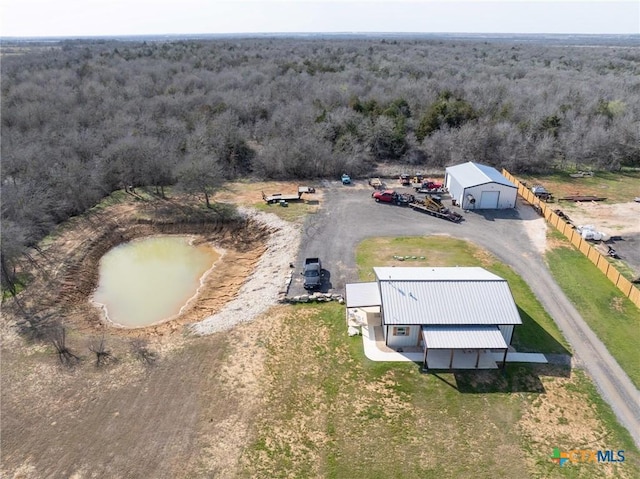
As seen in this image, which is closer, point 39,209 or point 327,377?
point 327,377

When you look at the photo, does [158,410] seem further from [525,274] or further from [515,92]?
[515,92]

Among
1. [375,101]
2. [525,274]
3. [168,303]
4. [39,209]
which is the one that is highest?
[375,101]

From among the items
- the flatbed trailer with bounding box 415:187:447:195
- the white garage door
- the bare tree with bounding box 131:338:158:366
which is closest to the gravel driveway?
the white garage door

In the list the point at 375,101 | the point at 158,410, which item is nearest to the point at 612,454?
the point at 158,410

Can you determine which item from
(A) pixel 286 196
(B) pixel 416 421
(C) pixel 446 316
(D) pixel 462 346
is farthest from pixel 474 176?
(B) pixel 416 421

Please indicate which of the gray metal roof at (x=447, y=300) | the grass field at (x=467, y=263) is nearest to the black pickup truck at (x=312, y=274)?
the grass field at (x=467, y=263)

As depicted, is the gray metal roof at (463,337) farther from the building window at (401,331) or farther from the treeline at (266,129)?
the treeline at (266,129)

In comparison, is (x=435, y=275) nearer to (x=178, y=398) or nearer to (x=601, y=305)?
(x=601, y=305)
